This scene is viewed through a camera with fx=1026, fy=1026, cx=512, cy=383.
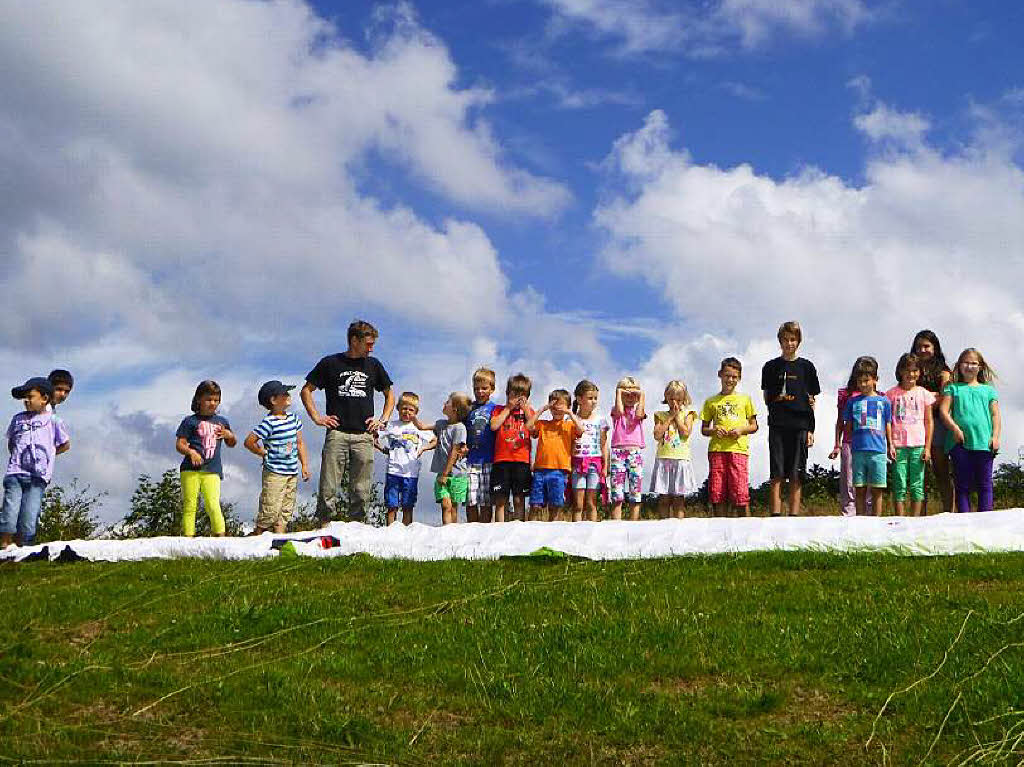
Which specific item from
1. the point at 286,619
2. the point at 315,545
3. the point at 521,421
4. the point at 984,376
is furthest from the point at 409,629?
the point at 984,376

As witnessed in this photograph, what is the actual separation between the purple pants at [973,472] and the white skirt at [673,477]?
3.29m

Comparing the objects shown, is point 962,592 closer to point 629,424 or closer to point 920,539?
point 920,539

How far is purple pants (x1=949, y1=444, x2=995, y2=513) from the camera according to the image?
12.8 meters

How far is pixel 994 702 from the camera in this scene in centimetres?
528

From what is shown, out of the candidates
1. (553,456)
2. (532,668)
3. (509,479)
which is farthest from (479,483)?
(532,668)

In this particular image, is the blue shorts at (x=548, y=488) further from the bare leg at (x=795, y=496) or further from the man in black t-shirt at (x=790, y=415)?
the bare leg at (x=795, y=496)

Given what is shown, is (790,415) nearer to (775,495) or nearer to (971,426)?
(775,495)

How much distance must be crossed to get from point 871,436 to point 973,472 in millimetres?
1458

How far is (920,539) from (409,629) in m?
5.16

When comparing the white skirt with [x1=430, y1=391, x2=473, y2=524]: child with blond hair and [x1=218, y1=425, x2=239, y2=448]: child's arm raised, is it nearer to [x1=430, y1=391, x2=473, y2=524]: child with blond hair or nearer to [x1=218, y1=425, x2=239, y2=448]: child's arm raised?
[x1=430, y1=391, x2=473, y2=524]: child with blond hair

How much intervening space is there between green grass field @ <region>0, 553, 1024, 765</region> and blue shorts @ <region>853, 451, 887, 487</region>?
3.86m

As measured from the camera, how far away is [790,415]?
1295cm

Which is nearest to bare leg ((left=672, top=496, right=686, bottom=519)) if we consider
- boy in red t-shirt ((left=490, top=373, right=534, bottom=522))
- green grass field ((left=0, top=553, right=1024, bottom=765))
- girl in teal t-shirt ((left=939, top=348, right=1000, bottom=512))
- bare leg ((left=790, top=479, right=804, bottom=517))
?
bare leg ((left=790, top=479, right=804, bottom=517))

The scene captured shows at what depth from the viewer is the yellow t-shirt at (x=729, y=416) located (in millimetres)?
13188
